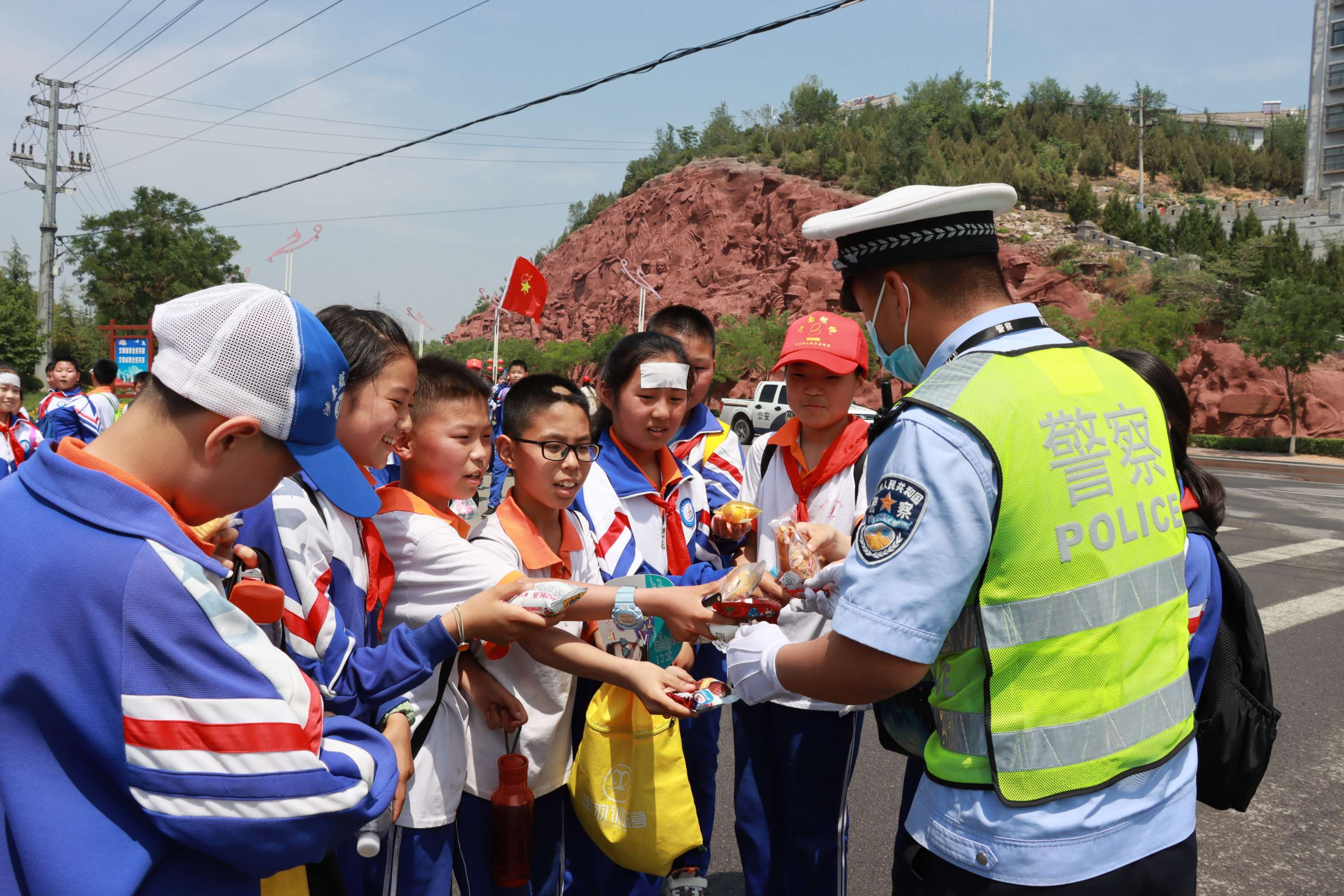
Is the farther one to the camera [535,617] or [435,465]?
[435,465]

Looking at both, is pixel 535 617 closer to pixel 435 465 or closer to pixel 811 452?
A: pixel 435 465

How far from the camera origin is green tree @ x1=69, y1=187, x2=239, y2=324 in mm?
46594

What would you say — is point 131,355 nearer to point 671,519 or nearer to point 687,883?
point 671,519

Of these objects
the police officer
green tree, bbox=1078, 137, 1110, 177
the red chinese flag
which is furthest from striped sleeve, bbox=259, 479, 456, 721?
green tree, bbox=1078, 137, 1110, 177

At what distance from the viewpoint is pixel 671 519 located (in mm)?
3365

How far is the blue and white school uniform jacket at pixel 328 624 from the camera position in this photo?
6.12ft

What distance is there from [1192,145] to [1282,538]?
66.9 meters

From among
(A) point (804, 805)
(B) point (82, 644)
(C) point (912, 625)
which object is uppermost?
(B) point (82, 644)

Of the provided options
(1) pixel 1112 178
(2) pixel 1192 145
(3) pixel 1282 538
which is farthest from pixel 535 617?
(2) pixel 1192 145

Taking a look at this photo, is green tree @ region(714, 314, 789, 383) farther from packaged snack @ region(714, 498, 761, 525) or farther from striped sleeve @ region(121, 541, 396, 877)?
striped sleeve @ region(121, 541, 396, 877)

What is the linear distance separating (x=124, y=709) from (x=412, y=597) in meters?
1.20

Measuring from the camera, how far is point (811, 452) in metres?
3.26

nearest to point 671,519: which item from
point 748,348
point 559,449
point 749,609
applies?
point 559,449

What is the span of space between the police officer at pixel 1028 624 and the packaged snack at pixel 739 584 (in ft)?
1.90
